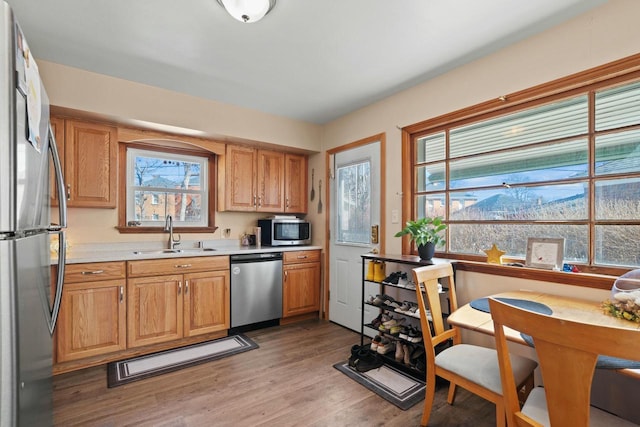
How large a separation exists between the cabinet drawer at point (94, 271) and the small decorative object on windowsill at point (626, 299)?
11.0 feet

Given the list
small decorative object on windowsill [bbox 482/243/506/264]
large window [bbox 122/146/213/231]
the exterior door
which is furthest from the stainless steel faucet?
small decorative object on windowsill [bbox 482/243/506/264]

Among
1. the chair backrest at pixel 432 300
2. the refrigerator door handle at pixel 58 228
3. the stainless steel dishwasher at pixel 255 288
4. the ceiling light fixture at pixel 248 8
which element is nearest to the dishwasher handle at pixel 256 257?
the stainless steel dishwasher at pixel 255 288

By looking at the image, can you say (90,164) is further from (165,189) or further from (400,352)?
(400,352)

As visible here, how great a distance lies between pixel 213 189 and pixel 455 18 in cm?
301

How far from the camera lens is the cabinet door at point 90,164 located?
9.00 feet

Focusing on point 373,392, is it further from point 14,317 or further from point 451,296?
point 14,317

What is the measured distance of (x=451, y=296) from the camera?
217 cm

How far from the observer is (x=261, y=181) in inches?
151

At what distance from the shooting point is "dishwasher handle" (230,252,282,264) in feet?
11.0

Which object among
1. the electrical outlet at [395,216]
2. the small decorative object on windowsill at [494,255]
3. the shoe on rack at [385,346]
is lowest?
the shoe on rack at [385,346]

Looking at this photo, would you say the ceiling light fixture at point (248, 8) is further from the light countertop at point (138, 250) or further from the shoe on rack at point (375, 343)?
the shoe on rack at point (375, 343)

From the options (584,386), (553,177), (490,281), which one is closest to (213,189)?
(490,281)

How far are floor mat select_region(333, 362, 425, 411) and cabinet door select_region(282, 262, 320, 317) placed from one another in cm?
118

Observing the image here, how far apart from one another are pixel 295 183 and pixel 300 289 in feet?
4.50
